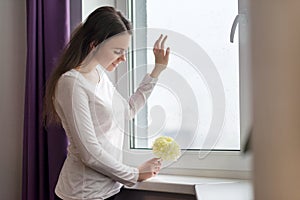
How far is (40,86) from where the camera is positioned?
1.71 metres

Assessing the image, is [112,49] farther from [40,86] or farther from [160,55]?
[40,86]

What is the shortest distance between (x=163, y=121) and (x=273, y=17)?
46.4 inches

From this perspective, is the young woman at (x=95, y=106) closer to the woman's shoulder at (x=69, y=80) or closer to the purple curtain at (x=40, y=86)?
the woman's shoulder at (x=69, y=80)

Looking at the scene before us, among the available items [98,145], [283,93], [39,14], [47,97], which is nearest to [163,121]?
[98,145]

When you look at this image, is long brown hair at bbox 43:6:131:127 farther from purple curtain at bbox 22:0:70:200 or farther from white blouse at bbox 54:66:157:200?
purple curtain at bbox 22:0:70:200

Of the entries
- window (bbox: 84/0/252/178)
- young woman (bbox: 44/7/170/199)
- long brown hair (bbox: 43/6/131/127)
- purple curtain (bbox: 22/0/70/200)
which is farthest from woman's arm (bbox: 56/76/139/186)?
purple curtain (bbox: 22/0/70/200)

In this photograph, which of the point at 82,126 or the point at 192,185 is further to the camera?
the point at 192,185

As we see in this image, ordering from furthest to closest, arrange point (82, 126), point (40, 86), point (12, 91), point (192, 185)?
point (12, 91)
point (40, 86)
point (192, 185)
point (82, 126)

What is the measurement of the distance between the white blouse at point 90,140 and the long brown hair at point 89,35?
7 cm

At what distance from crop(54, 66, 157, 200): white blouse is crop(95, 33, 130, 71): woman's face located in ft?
0.29

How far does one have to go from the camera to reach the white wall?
6.10 ft

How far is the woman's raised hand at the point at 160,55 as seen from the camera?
1422 mm

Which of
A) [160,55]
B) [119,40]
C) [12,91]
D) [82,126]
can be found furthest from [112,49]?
[12,91]

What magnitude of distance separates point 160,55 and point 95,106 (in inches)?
→ 11.8
